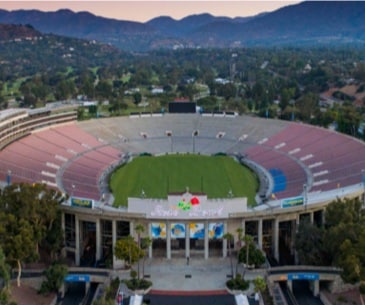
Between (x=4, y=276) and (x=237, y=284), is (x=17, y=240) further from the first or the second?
(x=237, y=284)

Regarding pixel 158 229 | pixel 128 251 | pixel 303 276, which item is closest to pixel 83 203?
pixel 158 229

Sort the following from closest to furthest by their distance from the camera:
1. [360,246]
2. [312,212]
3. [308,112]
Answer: [360,246] → [312,212] → [308,112]

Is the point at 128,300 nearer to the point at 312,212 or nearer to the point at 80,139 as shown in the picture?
the point at 312,212

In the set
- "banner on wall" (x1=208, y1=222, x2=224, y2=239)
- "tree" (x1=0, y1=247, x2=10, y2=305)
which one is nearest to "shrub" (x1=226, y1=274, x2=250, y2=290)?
"banner on wall" (x1=208, y1=222, x2=224, y2=239)

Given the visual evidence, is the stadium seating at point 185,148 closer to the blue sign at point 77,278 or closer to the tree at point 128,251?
the blue sign at point 77,278

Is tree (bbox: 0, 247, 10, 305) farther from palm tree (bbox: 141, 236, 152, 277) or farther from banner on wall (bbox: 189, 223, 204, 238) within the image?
banner on wall (bbox: 189, 223, 204, 238)

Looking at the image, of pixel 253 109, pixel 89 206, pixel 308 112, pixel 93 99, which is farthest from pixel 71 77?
pixel 89 206

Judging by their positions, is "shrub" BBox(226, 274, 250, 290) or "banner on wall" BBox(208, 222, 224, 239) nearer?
"shrub" BBox(226, 274, 250, 290)
